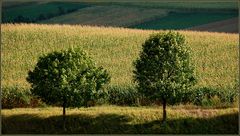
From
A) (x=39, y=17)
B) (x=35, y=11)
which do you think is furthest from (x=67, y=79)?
(x=39, y=17)

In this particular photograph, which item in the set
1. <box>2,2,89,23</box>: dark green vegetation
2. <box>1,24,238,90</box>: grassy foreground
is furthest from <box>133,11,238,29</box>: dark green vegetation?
<box>2,2,89,23</box>: dark green vegetation

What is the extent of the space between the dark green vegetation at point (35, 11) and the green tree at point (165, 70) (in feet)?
77.4

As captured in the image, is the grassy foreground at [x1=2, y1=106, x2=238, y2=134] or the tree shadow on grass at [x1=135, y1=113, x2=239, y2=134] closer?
the tree shadow on grass at [x1=135, y1=113, x2=239, y2=134]

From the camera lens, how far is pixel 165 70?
131 feet

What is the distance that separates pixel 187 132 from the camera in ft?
128

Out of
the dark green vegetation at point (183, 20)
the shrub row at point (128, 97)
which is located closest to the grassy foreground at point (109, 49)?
the shrub row at point (128, 97)

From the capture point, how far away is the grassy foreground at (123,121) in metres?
39.2

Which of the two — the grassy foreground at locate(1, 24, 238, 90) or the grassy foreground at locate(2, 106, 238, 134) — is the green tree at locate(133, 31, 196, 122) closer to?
the grassy foreground at locate(2, 106, 238, 134)

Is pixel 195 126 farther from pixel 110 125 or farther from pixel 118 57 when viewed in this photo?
pixel 118 57

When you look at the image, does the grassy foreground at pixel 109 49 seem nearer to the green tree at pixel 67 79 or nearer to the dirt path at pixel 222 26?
the dirt path at pixel 222 26

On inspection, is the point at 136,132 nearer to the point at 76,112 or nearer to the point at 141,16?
the point at 76,112

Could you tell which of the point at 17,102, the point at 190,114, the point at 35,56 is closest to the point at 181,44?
the point at 190,114

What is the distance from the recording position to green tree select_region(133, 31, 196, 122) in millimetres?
40125

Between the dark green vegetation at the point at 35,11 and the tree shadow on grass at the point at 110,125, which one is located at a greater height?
the dark green vegetation at the point at 35,11
